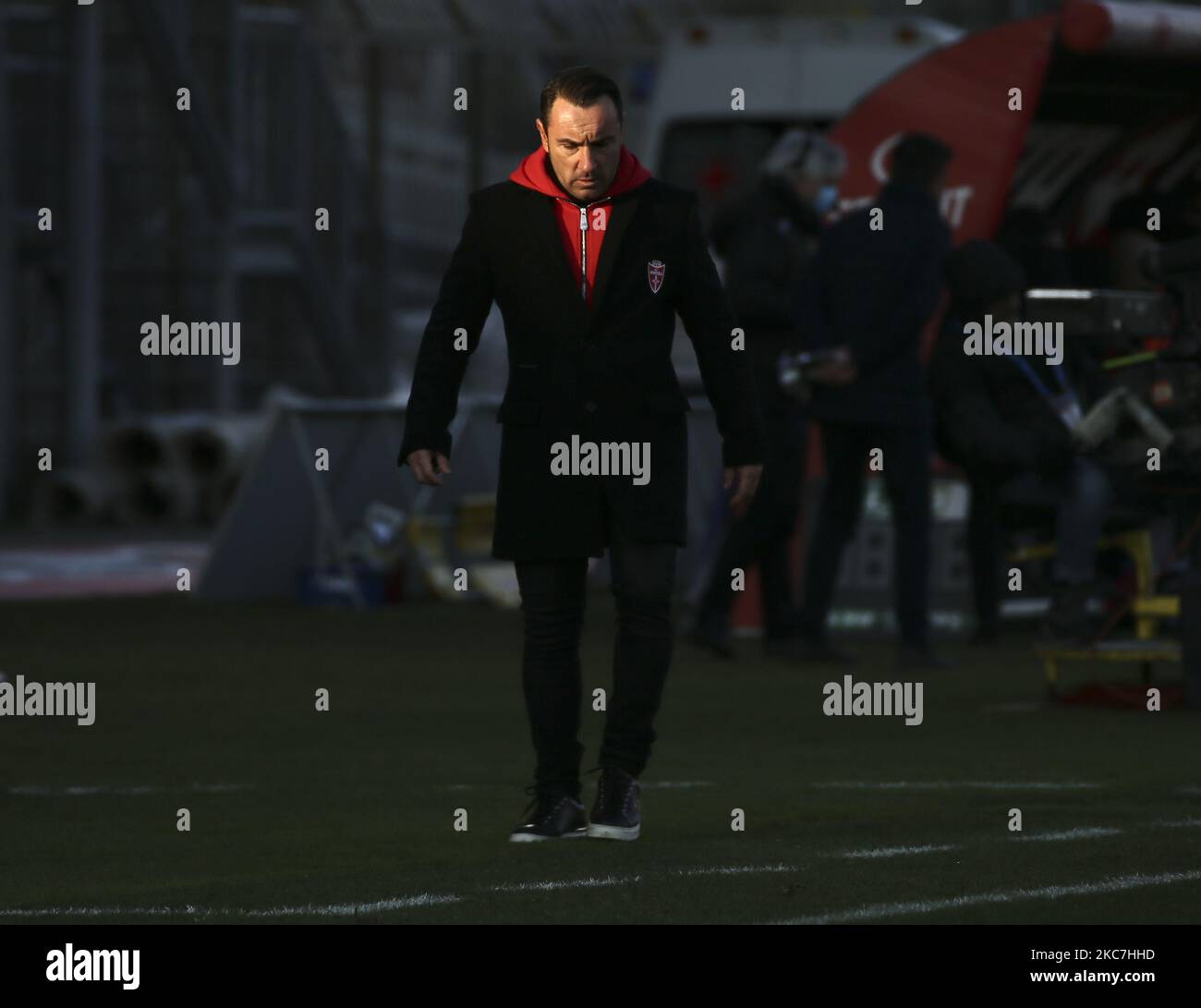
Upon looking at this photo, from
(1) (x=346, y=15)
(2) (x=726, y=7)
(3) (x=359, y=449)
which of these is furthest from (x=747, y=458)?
(2) (x=726, y=7)

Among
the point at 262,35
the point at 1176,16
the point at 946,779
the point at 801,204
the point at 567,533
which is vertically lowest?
the point at 946,779

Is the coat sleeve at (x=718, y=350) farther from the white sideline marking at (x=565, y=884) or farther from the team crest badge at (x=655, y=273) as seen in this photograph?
the white sideline marking at (x=565, y=884)

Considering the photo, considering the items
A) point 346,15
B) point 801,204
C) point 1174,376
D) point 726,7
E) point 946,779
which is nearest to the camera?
point 946,779

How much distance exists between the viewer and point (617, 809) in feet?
22.9

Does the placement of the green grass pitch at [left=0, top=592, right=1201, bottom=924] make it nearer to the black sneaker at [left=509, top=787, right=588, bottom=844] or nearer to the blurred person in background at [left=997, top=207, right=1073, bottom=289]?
the black sneaker at [left=509, top=787, right=588, bottom=844]

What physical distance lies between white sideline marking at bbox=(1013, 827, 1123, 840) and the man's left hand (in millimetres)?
1001

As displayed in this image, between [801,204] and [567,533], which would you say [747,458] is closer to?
[567,533]

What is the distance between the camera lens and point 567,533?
22.7 ft

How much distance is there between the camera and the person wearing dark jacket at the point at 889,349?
38.8 ft

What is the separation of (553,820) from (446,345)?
1.11 meters

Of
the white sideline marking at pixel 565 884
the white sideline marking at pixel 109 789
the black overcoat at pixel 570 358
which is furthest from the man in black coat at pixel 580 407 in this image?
the white sideline marking at pixel 109 789

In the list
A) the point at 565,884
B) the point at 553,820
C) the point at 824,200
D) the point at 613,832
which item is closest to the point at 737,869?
the point at 565,884

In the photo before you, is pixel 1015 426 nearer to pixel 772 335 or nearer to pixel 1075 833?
pixel 772 335

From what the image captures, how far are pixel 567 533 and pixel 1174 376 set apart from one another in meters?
4.04
